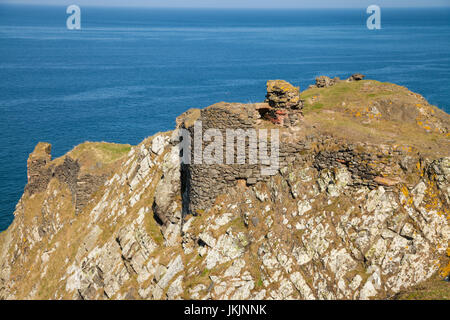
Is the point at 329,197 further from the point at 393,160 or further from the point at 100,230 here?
the point at 100,230

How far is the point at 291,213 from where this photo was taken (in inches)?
824

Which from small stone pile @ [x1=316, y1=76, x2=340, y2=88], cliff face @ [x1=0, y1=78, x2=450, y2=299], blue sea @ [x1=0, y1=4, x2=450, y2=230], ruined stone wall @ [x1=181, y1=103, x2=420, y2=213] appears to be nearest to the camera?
cliff face @ [x1=0, y1=78, x2=450, y2=299]

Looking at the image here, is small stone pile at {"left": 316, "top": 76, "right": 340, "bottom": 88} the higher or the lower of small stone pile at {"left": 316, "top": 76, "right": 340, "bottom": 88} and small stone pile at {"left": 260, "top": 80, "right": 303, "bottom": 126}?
the higher

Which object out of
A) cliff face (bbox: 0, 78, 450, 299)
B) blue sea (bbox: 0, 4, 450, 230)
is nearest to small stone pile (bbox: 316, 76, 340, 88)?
cliff face (bbox: 0, 78, 450, 299)

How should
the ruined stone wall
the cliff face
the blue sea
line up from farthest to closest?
the blue sea, the ruined stone wall, the cliff face

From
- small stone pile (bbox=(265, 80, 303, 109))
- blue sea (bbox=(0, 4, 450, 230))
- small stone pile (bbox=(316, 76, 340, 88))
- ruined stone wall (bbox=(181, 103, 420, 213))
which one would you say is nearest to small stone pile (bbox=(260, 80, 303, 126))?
small stone pile (bbox=(265, 80, 303, 109))

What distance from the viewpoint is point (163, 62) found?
155 metres

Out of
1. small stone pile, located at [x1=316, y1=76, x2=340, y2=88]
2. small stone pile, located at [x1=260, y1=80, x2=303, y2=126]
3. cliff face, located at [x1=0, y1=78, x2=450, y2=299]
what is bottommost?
cliff face, located at [x1=0, y1=78, x2=450, y2=299]

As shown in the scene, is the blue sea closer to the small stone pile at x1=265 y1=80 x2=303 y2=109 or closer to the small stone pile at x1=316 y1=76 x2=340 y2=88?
the small stone pile at x1=316 y1=76 x2=340 y2=88

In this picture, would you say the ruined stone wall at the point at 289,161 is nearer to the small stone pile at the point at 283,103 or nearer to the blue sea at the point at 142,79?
the small stone pile at the point at 283,103

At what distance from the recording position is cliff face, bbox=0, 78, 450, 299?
60.2 ft

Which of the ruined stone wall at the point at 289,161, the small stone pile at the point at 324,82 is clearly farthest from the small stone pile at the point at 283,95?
the small stone pile at the point at 324,82

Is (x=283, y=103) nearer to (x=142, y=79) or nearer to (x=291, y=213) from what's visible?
(x=291, y=213)

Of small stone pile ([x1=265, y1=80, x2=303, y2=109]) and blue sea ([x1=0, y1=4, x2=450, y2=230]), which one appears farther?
blue sea ([x1=0, y1=4, x2=450, y2=230])
